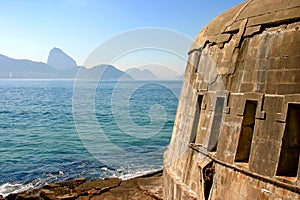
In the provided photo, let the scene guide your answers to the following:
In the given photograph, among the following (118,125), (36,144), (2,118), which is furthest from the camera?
(2,118)

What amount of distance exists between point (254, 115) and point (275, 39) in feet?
4.84

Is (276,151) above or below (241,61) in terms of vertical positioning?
below

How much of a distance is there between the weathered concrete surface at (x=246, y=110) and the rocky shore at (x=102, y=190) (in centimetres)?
508

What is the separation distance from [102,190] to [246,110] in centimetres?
1001

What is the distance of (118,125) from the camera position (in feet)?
138

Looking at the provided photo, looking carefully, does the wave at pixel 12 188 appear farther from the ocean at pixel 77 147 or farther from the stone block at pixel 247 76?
the stone block at pixel 247 76

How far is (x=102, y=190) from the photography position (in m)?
15.3

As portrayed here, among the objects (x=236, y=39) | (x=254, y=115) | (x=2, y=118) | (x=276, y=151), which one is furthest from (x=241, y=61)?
(x=2, y=118)

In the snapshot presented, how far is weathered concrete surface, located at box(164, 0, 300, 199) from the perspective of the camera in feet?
19.7

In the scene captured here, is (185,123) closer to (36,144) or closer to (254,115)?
(254,115)

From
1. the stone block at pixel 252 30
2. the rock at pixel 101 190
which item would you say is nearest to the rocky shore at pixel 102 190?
the rock at pixel 101 190

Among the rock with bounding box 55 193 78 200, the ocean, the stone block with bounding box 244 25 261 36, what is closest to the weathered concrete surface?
the stone block with bounding box 244 25 261 36

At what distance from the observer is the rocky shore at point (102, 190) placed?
13.9 m

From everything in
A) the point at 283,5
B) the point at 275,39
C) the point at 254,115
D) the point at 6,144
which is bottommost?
the point at 6,144
